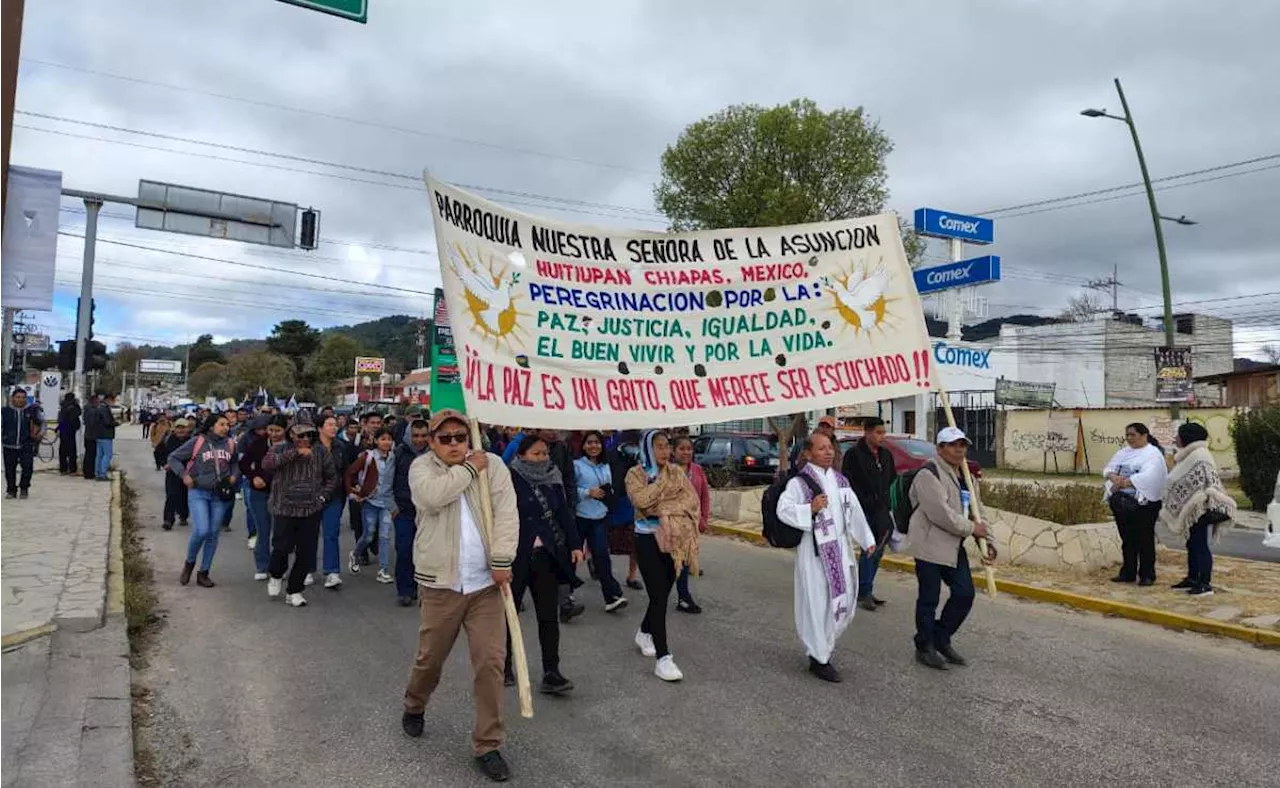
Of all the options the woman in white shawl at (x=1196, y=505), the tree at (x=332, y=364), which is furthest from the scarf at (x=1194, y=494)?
the tree at (x=332, y=364)

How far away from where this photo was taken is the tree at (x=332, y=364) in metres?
81.4

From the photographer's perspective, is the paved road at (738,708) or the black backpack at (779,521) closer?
the paved road at (738,708)

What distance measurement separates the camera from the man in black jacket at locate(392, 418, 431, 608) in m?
7.23

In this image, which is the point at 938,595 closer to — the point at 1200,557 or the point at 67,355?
the point at 1200,557

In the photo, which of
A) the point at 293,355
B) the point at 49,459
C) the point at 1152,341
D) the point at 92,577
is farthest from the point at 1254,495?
the point at 293,355

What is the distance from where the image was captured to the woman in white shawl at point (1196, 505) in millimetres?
7402

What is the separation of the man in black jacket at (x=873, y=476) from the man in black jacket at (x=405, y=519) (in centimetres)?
378

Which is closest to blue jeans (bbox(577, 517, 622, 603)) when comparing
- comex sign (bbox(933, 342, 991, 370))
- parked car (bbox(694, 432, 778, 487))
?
parked car (bbox(694, 432, 778, 487))

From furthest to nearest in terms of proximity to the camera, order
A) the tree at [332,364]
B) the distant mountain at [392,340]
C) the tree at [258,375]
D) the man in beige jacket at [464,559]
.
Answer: the distant mountain at [392,340]
the tree at [332,364]
the tree at [258,375]
the man in beige jacket at [464,559]

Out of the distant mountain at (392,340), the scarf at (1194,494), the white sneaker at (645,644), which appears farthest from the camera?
the distant mountain at (392,340)

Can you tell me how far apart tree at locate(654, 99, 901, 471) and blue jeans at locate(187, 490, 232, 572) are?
653 inches

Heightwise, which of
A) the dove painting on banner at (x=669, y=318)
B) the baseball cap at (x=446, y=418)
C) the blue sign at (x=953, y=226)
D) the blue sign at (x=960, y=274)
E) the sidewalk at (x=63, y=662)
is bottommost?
the sidewalk at (x=63, y=662)

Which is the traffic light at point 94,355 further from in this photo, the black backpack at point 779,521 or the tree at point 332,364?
the tree at point 332,364

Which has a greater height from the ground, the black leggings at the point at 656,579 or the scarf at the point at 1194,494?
the scarf at the point at 1194,494
